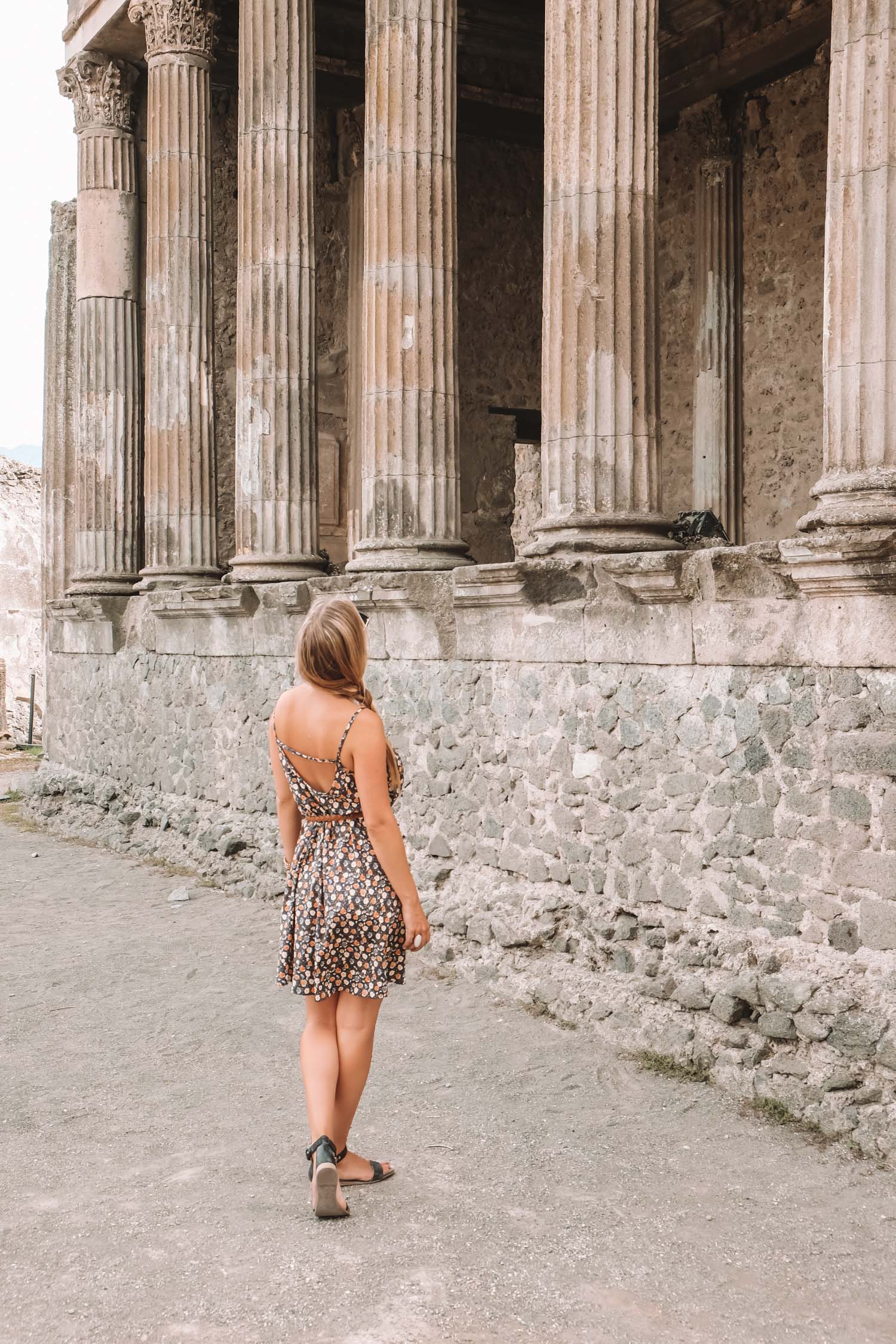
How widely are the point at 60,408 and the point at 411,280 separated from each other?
345 inches

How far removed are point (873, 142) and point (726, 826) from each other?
2618 millimetres

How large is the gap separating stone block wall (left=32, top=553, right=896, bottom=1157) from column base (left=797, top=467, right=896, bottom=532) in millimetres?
318

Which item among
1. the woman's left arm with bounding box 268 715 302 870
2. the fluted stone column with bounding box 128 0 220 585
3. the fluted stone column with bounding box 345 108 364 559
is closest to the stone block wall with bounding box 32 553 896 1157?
the woman's left arm with bounding box 268 715 302 870

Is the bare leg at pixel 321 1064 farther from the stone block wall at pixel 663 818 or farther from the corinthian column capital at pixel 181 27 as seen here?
the corinthian column capital at pixel 181 27

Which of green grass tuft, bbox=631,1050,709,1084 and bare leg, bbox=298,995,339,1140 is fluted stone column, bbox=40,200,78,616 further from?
bare leg, bbox=298,995,339,1140

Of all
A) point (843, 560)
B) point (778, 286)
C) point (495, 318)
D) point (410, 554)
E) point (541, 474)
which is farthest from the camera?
point (495, 318)

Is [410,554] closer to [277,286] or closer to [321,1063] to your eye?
[277,286]

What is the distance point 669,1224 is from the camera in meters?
3.91

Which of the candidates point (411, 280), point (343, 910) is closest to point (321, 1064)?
point (343, 910)

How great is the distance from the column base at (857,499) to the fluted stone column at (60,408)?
1119 centimetres

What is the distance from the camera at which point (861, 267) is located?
5273 mm

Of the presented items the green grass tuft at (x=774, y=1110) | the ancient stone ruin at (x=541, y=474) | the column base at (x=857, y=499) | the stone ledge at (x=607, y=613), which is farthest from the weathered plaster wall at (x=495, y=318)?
the green grass tuft at (x=774, y=1110)

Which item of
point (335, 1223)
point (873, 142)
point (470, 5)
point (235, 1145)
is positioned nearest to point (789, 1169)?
point (335, 1223)

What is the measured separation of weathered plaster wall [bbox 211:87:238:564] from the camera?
1330 centimetres
